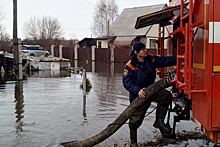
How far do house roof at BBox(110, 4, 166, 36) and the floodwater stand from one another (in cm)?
3459

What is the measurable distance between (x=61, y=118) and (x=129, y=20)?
4393 cm

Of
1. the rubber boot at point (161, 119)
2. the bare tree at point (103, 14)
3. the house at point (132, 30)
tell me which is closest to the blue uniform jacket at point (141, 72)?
the rubber boot at point (161, 119)

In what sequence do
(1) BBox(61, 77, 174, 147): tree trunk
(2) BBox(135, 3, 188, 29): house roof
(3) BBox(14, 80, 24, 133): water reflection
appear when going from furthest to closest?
(3) BBox(14, 80, 24, 133): water reflection
(2) BBox(135, 3, 188, 29): house roof
(1) BBox(61, 77, 174, 147): tree trunk

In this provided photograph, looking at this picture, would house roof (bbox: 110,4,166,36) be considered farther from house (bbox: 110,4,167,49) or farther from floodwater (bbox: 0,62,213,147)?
floodwater (bbox: 0,62,213,147)

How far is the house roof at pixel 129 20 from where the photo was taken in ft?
156

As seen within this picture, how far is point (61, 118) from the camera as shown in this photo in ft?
27.9

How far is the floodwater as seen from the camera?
21.5 feet

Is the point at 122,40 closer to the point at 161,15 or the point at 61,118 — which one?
the point at 61,118

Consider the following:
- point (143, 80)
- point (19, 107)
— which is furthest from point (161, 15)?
point (19, 107)

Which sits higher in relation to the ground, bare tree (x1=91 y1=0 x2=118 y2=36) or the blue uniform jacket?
bare tree (x1=91 y1=0 x2=118 y2=36)

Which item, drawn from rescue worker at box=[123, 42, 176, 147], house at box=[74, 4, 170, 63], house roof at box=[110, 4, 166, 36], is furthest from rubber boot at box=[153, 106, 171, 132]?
house roof at box=[110, 4, 166, 36]

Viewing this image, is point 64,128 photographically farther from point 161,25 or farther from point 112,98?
point 112,98

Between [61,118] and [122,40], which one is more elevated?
[122,40]

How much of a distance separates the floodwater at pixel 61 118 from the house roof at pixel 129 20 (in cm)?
3459
